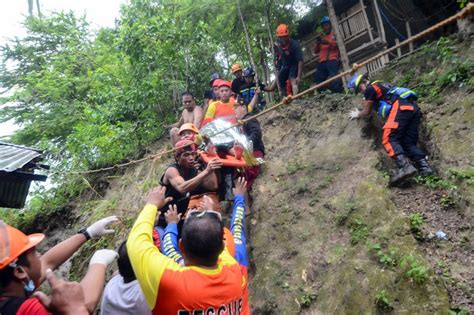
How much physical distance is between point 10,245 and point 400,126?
494 cm

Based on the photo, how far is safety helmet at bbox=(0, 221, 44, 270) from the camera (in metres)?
1.90

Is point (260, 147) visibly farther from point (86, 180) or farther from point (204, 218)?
point (86, 180)

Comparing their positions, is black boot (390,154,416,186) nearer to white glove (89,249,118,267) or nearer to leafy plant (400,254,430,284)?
leafy plant (400,254,430,284)

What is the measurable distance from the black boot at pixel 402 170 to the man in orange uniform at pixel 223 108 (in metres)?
2.63

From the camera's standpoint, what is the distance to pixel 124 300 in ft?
9.10

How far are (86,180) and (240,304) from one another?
758cm

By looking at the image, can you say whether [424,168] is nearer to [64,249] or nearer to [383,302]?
[383,302]

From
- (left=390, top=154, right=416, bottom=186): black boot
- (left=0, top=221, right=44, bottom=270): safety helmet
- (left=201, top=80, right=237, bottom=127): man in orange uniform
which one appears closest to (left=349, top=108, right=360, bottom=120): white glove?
(left=390, top=154, right=416, bottom=186): black boot

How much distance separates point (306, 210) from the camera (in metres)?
5.02

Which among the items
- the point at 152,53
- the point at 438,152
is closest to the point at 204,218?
the point at 438,152

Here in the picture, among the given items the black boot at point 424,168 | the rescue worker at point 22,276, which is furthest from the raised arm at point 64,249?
the black boot at point 424,168

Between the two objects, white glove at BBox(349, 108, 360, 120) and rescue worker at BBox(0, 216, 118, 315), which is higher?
white glove at BBox(349, 108, 360, 120)

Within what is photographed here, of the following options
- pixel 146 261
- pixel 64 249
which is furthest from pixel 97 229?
pixel 146 261

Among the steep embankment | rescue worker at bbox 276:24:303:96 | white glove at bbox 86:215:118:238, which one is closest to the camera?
white glove at bbox 86:215:118:238
